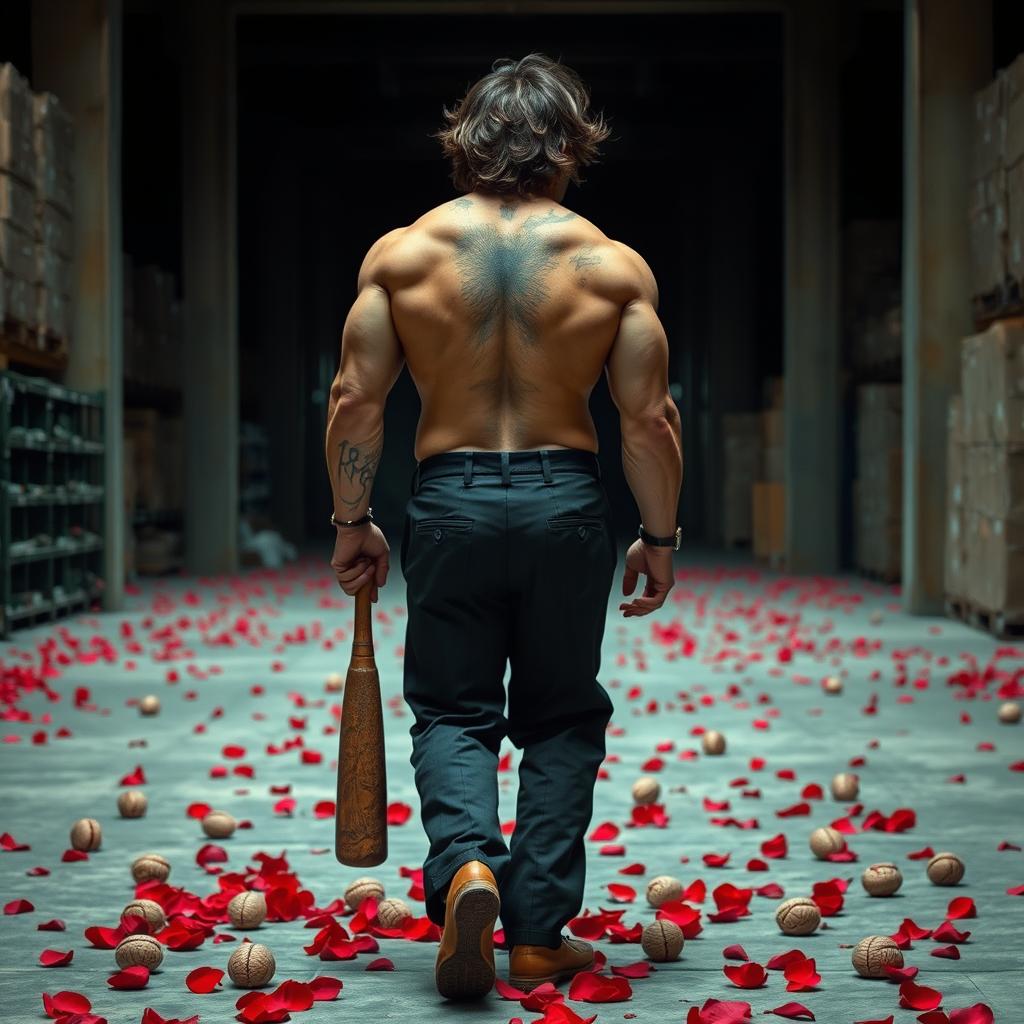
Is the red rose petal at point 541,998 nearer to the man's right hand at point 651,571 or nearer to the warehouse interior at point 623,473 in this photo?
the warehouse interior at point 623,473

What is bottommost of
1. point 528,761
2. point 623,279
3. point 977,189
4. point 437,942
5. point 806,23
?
point 437,942

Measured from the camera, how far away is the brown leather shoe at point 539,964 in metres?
3.69

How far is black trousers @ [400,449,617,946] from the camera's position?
12.1ft

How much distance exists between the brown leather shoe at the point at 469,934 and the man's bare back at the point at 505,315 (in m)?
0.99

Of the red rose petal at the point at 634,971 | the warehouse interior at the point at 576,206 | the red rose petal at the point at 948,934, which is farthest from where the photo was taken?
the warehouse interior at the point at 576,206

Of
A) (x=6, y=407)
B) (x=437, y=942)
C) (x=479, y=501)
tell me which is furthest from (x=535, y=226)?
(x=6, y=407)

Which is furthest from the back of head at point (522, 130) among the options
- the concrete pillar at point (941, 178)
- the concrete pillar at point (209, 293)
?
the concrete pillar at point (209, 293)

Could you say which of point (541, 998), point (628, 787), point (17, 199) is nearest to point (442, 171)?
point (17, 199)

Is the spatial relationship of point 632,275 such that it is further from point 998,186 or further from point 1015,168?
point 998,186

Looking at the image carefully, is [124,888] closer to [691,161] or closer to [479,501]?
[479,501]

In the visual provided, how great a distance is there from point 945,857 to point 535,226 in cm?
226

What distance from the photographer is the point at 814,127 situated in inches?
774

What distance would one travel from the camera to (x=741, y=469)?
87.8 ft

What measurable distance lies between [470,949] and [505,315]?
1417mm
